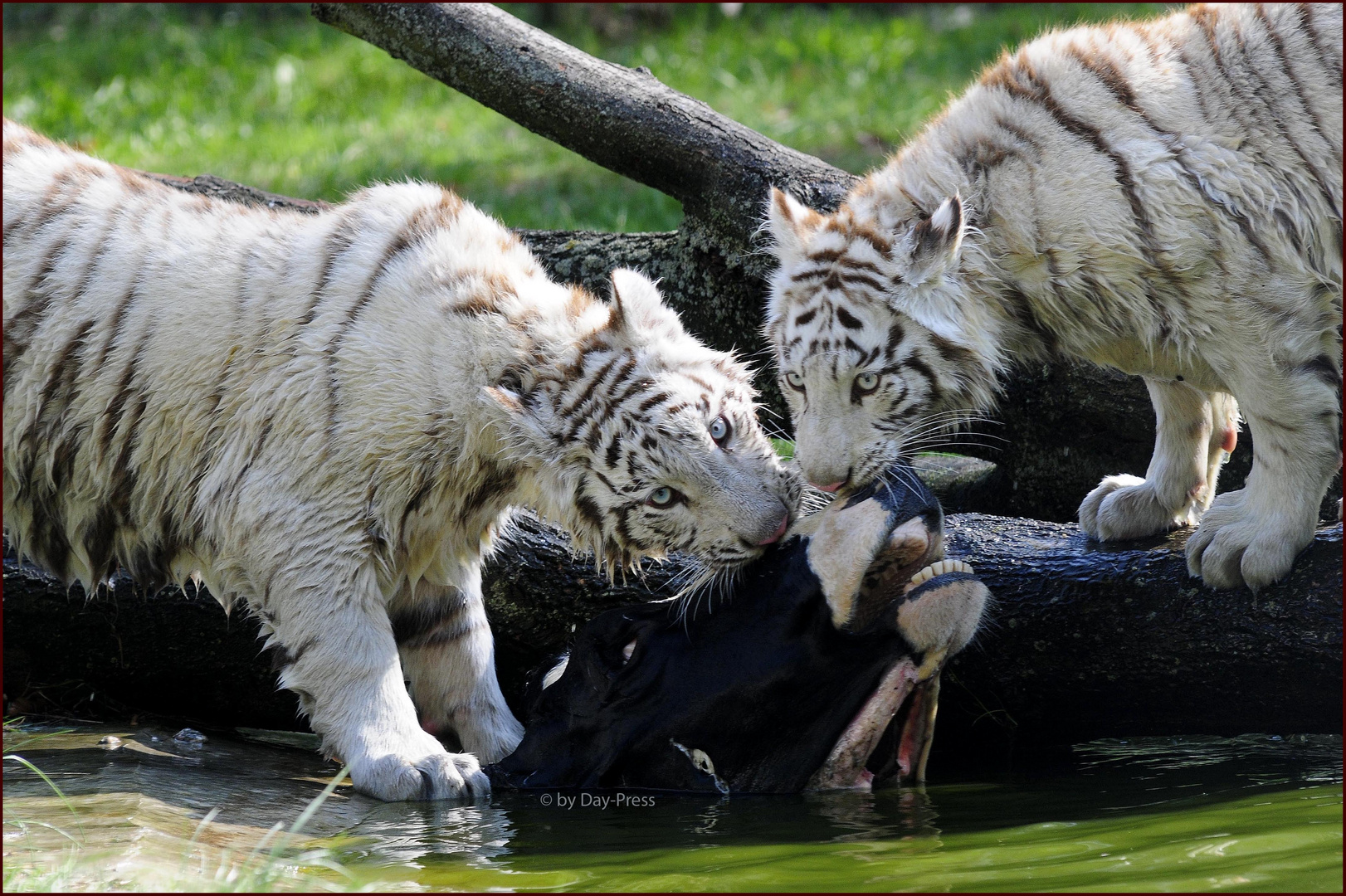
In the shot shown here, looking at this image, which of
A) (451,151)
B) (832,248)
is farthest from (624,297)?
(451,151)

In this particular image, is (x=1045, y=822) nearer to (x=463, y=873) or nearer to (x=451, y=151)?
(x=463, y=873)

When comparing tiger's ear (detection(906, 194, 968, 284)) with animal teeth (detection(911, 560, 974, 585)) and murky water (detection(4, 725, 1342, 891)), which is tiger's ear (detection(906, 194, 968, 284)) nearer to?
animal teeth (detection(911, 560, 974, 585))

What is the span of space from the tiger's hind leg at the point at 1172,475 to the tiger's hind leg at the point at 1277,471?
1.53 feet

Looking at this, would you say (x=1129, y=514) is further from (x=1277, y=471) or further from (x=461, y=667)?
(x=461, y=667)

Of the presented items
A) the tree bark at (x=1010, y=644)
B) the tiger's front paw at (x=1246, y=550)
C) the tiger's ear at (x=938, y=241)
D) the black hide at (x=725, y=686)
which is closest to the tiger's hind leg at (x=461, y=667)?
the tree bark at (x=1010, y=644)

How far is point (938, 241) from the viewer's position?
3.86 m

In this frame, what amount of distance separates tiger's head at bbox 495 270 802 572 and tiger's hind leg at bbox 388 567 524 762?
1.88 ft

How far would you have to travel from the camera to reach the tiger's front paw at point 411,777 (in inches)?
146

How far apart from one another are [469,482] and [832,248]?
1.35m

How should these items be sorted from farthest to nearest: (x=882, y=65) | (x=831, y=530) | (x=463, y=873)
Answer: (x=882, y=65) < (x=831, y=530) < (x=463, y=873)

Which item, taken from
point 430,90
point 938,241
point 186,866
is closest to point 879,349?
point 938,241

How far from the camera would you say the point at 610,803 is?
3.69 m

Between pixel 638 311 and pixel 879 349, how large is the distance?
0.74 meters

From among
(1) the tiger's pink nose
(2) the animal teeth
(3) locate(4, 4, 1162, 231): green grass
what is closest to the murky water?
(2) the animal teeth
